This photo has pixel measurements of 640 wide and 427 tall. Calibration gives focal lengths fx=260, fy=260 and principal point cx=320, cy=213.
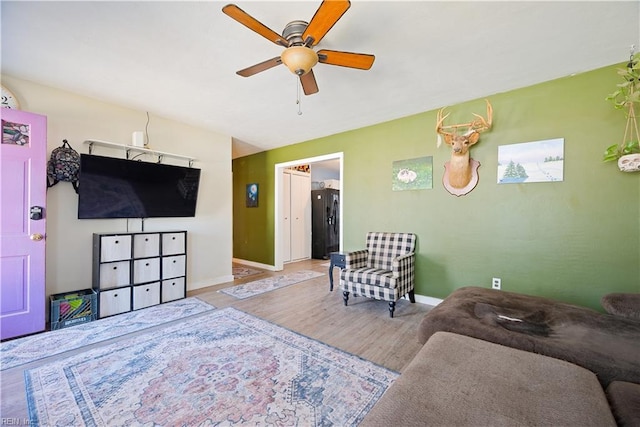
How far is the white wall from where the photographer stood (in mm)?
2803

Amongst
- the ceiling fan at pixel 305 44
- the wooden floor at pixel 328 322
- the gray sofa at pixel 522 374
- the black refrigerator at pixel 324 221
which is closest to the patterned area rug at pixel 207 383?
the wooden floor at pixel 328 322

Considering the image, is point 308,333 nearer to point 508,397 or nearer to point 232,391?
point 232,391

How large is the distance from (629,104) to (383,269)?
9.09 ft

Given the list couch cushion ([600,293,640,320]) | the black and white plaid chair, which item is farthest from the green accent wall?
couch cushion ([600,293,640,320])

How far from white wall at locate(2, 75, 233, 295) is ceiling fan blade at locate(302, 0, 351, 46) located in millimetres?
2853

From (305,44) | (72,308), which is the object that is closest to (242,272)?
(72,308)

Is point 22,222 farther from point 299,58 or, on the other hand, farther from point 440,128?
point 440,128

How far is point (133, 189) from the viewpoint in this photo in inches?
127

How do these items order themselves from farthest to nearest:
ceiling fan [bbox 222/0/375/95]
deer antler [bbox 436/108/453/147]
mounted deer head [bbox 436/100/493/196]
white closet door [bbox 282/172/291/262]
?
white closet door [bbox 282/172/291/262]
deer antler [bbox 436/108/453/147]
mounted deer head [bbox 436/100/493/196]
ceiling fan [bbox 222/0/375/95]

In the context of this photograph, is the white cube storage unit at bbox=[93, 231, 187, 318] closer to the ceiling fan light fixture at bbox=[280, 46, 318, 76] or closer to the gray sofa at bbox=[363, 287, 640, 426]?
the ceiling fan light fixture at bbox=[280, 46, 318, 76]

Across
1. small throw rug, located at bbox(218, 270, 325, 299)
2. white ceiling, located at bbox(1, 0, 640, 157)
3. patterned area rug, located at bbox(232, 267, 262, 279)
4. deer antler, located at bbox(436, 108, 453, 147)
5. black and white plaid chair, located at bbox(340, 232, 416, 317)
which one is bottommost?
patterned area rug, located at bbox(232, 267, 262, 279)

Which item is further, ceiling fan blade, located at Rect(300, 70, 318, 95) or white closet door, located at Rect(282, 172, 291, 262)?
white closet door, located at Rect(282, 172, 291, 262)

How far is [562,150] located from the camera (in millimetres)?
2594

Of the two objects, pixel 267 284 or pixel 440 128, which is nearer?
pixel 440 128
